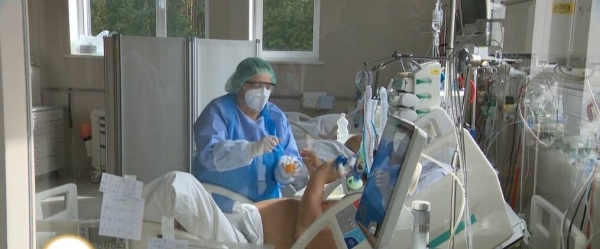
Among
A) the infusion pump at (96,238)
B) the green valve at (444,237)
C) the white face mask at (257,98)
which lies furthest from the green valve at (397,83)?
the infusion pump at (96,238)

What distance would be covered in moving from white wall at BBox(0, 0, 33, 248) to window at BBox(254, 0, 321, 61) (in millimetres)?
852

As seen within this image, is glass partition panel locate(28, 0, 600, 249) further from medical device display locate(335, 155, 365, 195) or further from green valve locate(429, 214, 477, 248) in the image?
green valve locate(429, 214, 477, 248)

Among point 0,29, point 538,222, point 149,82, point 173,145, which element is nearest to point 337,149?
point 173,145

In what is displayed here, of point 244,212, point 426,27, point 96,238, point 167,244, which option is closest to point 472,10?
point 426,27

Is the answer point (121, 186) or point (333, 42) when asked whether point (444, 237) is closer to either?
point (333, 42)

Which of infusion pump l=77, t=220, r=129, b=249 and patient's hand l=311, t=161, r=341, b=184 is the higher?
patient's hand l=311, t=161, r=341, b=184

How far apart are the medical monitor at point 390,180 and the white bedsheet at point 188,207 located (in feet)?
1.64

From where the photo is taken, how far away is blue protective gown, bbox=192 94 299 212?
194cm

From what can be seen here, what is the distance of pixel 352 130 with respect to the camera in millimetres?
2037

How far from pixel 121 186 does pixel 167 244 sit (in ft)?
0.78

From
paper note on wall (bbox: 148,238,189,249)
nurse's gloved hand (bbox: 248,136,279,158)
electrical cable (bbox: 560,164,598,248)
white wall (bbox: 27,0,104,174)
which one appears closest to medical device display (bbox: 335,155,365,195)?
nurse's gloved hand (bbox: 248,136,279,158)

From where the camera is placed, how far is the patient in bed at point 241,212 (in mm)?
1606

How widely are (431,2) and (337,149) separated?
2.21 ft

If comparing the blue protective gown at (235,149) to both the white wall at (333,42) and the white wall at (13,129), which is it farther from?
the white wall at (13,129)
